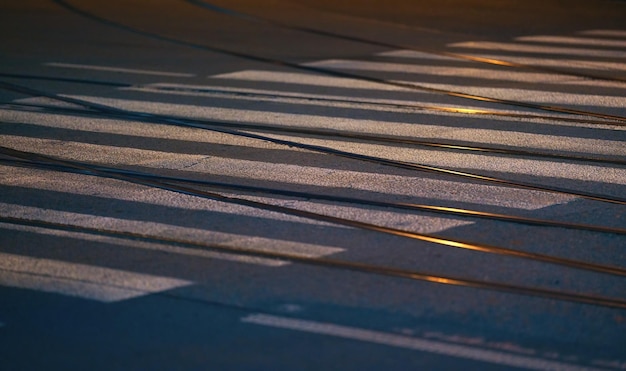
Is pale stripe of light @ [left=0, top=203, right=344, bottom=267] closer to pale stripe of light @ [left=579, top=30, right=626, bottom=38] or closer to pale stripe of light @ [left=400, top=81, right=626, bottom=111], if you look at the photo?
pale stripe of light @ [left=400, top=81, right=626, bottom=111]

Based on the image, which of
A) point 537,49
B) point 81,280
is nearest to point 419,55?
point 537,49

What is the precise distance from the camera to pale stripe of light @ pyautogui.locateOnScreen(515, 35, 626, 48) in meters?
16.4

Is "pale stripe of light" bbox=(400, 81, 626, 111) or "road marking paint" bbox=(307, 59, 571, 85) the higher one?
"road marking paint" bbox=(307, 59, 571, 85)

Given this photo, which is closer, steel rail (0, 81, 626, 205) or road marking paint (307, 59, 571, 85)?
steel rail (0, 81, 626, 205)

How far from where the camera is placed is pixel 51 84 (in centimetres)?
1221

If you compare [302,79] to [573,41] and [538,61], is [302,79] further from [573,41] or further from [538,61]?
[573,41]

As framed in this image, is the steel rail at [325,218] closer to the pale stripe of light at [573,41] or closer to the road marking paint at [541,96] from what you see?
the road marking paint at [541,96]

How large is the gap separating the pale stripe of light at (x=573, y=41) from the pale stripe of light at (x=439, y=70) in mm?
3195

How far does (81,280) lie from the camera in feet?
19.9

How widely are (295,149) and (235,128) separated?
40.3 inches

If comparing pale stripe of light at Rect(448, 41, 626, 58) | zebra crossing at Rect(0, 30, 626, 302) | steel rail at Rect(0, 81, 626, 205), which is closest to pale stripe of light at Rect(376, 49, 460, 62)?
zebra crossing at Rect(0, 30, 626, 302)

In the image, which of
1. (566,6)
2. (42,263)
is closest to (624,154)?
(42,263)

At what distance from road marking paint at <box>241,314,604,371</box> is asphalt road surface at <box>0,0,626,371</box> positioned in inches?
0.6

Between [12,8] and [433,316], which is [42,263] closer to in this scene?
[433,316]
